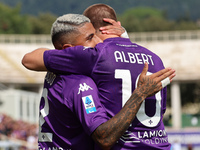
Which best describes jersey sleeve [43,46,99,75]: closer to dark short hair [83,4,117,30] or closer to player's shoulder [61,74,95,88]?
player's shoulder [61,74,95,88]

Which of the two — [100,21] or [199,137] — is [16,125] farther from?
[100,21]

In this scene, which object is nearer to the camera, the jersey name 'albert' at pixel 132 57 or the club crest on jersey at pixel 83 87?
the club crest on jersey at pixel 83 87

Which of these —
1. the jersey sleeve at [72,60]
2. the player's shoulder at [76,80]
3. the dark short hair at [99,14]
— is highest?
→ the dark short hair at [99,14]

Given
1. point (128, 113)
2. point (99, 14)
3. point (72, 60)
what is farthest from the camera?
point (99, 14)

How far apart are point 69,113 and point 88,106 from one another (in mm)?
273

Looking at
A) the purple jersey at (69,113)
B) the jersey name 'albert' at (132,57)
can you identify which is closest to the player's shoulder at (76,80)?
the purple jersey at (69,113)

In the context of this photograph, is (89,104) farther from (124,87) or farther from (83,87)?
(124,87)

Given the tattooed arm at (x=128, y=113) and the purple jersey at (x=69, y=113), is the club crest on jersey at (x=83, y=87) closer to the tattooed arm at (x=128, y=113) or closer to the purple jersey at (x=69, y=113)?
the purple jersey at (x=69, y=113)

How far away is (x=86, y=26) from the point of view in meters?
4.16

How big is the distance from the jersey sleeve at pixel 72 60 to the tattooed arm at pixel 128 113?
43cm

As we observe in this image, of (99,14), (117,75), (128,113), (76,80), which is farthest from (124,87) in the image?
(99,14)

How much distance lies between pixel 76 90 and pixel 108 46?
1.51ft

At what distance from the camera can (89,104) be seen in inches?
151

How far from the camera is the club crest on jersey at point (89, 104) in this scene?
3826mm
